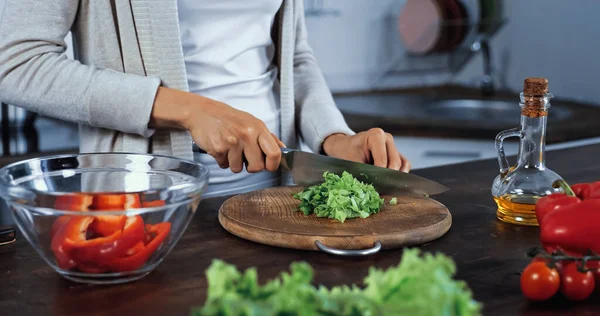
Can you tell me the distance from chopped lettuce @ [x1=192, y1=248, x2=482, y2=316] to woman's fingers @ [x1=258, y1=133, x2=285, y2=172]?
613 mm

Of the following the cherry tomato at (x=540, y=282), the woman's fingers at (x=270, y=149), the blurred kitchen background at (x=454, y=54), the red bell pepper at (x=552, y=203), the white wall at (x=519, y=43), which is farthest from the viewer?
the white wall at (x=519, y=43)

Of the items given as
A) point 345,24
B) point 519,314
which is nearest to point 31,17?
point 519,314

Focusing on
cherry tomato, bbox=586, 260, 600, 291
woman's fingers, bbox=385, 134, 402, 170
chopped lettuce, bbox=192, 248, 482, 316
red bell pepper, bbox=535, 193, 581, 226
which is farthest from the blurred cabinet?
chopped lettuce, bbox=192, 248, 482, 316

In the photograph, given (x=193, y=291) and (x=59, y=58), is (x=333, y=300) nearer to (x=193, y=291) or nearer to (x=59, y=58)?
(x=193, y=291)

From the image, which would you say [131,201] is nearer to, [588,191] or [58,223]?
[58,223]

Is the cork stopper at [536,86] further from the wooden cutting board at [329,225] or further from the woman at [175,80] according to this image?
Result: the woman at [175,80]

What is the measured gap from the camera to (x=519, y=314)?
889 millimetres

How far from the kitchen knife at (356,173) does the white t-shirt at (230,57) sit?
0.24m

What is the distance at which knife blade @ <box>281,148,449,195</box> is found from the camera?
4.40 ft

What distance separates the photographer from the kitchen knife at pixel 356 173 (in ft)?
4.40

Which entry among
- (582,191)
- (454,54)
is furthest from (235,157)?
(454,54)

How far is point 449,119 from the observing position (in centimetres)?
253

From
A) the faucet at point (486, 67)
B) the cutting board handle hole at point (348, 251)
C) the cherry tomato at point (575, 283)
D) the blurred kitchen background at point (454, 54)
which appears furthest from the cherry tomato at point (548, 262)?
the faucet at point (486, 67)

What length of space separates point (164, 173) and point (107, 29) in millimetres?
383
